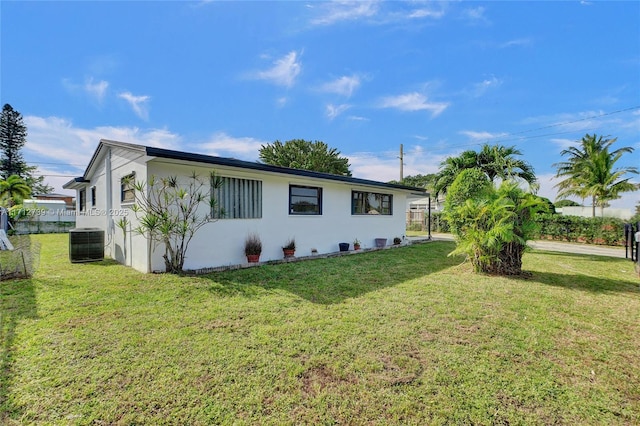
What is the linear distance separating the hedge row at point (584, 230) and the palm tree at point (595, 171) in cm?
530

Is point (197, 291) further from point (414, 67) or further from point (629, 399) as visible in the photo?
point (414, 67)

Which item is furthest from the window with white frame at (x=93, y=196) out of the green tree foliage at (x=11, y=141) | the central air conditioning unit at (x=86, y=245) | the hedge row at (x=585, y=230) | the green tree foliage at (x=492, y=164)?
the green tree foliage at (x=11, y=141)

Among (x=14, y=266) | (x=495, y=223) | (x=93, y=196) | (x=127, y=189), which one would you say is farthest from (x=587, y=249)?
(x=93, y=196)

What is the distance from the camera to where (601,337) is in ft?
11.2

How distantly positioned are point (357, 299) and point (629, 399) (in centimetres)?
305

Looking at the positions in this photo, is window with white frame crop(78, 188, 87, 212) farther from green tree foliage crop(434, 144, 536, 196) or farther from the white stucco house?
green tree foliage crop(434, 144, 536, 196)

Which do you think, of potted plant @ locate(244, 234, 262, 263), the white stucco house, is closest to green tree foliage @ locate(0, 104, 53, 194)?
the white stucco house

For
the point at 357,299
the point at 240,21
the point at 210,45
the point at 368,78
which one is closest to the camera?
the point at 357,299

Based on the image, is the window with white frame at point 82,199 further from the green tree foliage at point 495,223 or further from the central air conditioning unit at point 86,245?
the green tree foliage at point 495,223

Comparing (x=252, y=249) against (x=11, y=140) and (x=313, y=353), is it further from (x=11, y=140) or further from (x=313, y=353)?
(x=11, y=140)

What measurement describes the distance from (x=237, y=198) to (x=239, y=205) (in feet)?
0.65

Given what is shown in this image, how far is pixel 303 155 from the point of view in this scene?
96.4 ft

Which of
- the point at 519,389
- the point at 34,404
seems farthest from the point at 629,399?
the point at 34,404

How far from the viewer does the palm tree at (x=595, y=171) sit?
17500 mm
